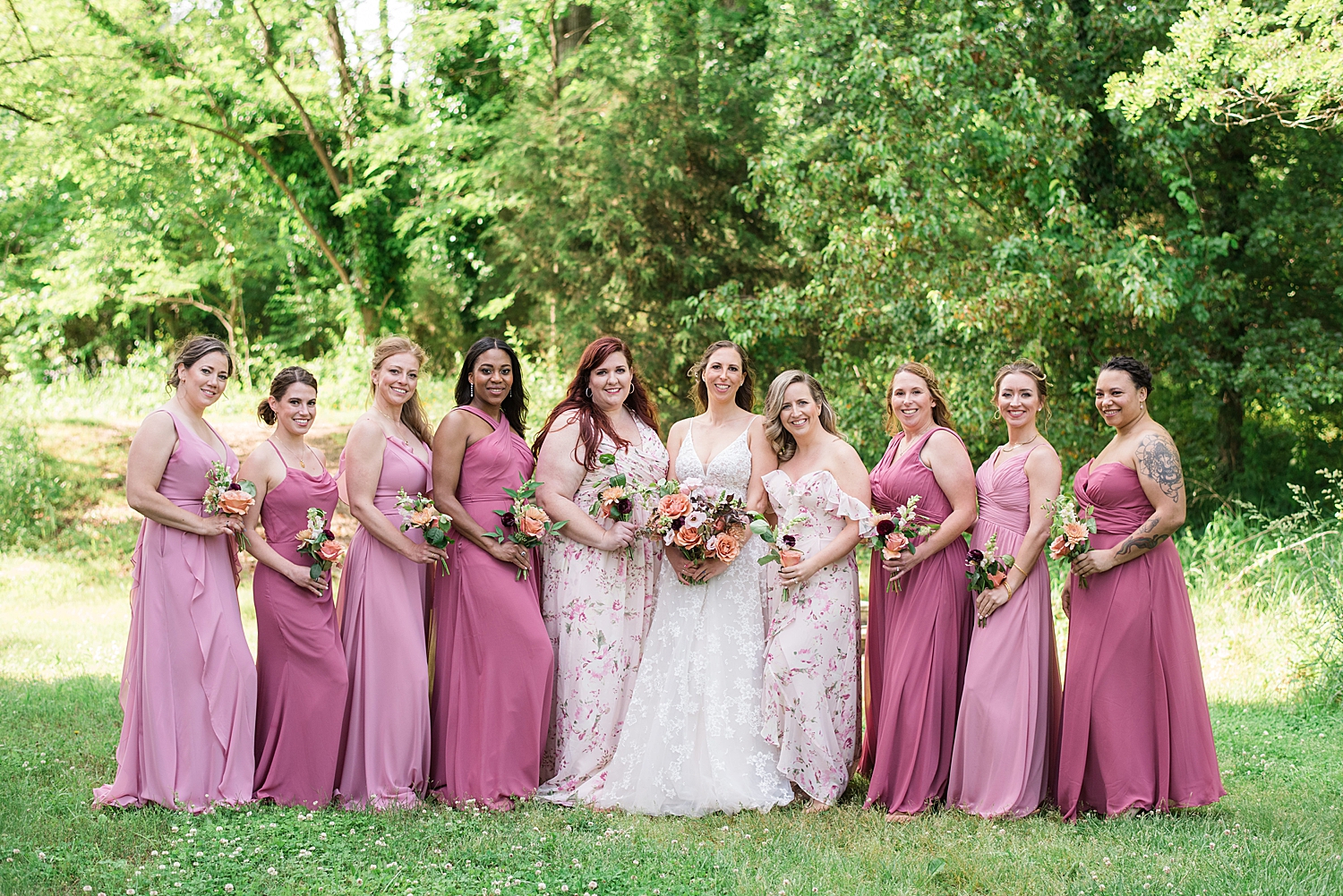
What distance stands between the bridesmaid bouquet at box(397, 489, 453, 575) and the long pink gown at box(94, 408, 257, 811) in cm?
104

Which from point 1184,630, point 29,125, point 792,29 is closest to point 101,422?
point 29,125

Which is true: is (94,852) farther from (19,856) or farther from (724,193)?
(724,193)

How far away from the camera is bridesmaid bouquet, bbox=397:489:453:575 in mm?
5742

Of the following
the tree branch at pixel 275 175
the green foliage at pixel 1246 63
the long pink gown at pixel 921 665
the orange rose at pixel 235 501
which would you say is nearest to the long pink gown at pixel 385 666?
the orange rose at pixel 235 501

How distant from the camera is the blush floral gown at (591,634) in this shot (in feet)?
20.3

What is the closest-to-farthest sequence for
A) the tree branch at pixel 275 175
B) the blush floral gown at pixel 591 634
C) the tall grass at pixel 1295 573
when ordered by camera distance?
1. the blush floral gown at pixel 591 634
2. the tall grass at pixel 1295 573
3. the tree branch at pixel 275 175

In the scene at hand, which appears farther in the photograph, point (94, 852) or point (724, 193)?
point (724, 193)

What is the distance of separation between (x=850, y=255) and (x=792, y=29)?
3579mm

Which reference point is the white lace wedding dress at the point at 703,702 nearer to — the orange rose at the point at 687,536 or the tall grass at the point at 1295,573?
the orange rose at the point at 687,536

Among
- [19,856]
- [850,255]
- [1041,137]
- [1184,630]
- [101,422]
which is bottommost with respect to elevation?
[19,856]

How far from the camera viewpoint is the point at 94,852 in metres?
4.96

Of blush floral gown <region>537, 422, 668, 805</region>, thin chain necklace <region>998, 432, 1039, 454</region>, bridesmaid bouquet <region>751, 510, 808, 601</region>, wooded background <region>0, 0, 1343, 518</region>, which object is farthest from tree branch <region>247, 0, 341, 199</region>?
thin chain necklace <region>998, 432, 1039, 454</region>

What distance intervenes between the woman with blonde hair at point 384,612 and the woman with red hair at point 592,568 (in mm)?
726

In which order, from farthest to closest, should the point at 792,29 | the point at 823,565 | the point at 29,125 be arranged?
the point at 29,125
the point at 792,29
the point at 823,565
